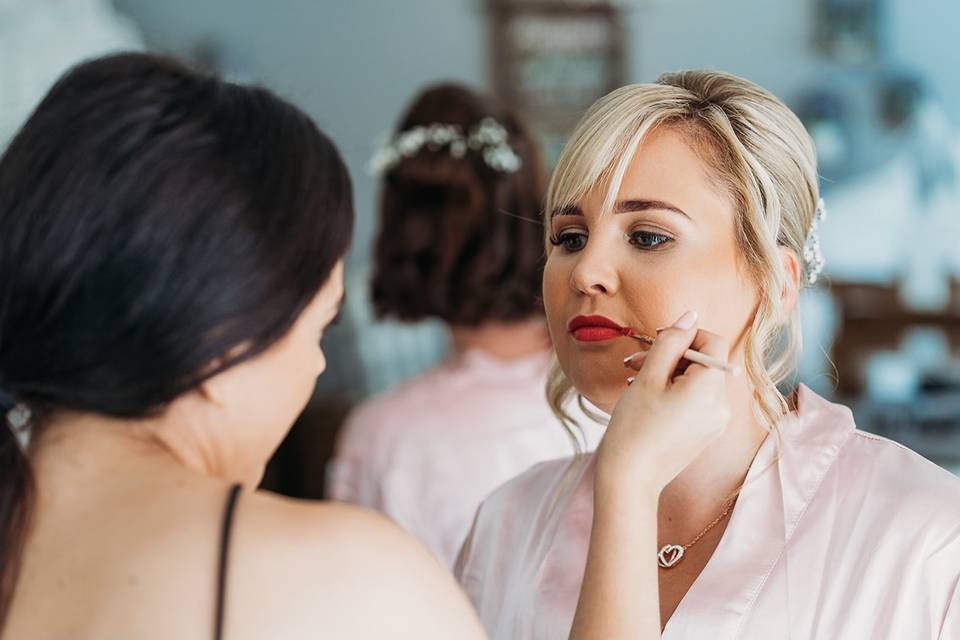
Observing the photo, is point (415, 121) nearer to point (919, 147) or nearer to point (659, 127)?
point (659, 127)

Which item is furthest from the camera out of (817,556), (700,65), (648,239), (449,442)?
(700,65)

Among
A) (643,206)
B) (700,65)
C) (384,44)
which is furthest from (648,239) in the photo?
(384,44)

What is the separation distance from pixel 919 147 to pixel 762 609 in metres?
3.48

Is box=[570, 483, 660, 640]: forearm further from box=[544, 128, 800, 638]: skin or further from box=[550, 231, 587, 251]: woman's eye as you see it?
box=[550, 231, 587, 251]: woman's eye

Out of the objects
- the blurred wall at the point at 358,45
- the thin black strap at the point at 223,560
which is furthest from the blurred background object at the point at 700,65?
the thin black strap at the point at 223,560

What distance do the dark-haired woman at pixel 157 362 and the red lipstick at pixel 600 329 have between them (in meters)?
0.47

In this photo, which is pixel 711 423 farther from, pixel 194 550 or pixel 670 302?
pixel 194 550

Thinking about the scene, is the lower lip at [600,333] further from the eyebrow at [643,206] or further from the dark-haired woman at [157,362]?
the dark-haired woman at [157,362]

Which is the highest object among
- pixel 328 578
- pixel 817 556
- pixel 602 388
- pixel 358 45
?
pixel 328 578

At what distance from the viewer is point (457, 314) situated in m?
2.42

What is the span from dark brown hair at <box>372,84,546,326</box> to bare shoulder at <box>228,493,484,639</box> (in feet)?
5.08

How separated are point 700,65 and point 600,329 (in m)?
3.46

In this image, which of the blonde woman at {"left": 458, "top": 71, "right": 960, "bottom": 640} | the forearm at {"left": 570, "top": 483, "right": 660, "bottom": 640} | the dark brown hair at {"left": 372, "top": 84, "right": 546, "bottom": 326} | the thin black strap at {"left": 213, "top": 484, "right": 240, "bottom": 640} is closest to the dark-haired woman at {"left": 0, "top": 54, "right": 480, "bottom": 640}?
the thin black strap at {"left": 213, "top": 484, "right": 240, "bottom": 640}

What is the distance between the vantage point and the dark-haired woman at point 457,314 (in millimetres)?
2268
